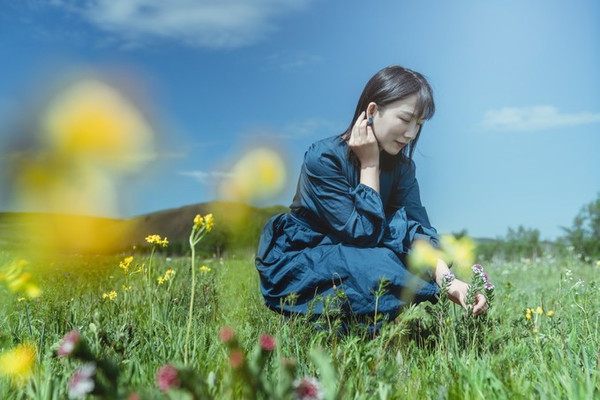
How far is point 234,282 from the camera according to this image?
4523mm

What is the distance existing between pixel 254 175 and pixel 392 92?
867 mm

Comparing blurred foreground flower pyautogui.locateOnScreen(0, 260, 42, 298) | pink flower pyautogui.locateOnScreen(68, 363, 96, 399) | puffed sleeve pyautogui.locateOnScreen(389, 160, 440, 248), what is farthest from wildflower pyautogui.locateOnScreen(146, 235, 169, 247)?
pink flower pyautogui.locateOnScreen(68, 363, 96, 399)

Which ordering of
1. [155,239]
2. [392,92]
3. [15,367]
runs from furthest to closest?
[155,239]
[392,92]
[15,367]

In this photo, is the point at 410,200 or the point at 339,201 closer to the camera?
the point at 339,201

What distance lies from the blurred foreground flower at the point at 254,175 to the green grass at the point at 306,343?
577 mm

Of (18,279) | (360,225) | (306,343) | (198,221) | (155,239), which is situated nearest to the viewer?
(18,279)

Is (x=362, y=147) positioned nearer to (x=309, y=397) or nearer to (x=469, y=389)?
(x=469, y=389)

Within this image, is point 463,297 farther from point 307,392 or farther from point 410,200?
point 307,392

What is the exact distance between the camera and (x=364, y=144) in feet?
9.86

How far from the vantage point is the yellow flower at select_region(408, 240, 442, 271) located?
10.1 feet

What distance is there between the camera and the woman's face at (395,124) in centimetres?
307

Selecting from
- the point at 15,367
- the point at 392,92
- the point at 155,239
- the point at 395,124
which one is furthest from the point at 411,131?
the point at 15,367

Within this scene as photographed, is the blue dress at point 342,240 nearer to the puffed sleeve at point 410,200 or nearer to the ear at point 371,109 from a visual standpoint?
the puffed sleeve at point 410,200

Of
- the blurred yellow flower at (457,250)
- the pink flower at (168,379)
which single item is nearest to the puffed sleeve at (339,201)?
the blurred yellow flower at (457,250)
